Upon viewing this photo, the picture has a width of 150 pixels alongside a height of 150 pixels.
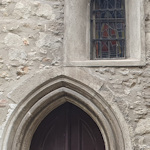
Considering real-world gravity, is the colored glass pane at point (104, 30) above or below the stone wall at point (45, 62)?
above

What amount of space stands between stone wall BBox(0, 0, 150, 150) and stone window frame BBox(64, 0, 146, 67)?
0.07m

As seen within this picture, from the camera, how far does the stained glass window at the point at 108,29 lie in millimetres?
3949

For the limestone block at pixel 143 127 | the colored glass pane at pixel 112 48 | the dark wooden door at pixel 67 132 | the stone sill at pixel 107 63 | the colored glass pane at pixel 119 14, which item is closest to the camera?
the limestone block at pixel 143 127

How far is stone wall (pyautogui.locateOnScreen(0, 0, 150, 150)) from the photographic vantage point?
339 centimetres

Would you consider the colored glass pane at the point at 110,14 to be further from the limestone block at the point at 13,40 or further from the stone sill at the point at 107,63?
the limestone block at the point at 13,40

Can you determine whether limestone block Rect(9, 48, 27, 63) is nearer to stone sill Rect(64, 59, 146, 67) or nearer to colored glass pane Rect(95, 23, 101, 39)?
stone sill Rect(64, 59, 146, 67)

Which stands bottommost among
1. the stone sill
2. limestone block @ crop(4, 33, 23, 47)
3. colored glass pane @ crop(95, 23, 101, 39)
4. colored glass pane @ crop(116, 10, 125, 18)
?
the stone sill

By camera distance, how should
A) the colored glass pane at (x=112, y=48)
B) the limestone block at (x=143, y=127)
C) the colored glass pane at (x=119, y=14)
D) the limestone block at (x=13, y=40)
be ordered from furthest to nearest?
the colored glass pane at (x=119, y=14)
the colored glass pane at (x=112, y=48)
the limestone block at (x=13, y=40)
the limestone block at (x=143, y=127)

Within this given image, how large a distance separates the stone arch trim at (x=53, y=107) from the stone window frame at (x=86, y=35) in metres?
0.31

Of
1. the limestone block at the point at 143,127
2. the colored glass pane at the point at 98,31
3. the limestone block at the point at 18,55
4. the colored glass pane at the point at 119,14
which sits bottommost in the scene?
→ the limestone block at the point at 143,127

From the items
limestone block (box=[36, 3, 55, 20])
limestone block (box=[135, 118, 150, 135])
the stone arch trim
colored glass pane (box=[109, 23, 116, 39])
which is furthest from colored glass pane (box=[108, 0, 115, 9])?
limestone block (box=[135, 118, 150, 135])

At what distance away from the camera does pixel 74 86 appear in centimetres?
355

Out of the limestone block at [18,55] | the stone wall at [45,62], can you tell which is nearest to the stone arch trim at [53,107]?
the stone wall at [45,62]

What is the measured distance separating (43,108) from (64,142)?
55 centimetres
